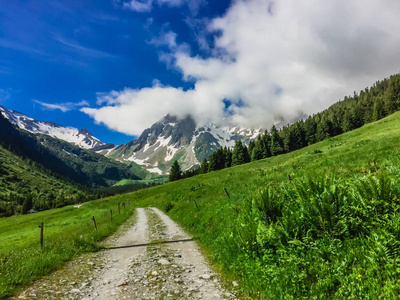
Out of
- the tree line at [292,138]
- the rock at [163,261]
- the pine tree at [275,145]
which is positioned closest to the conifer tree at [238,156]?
the tree line at [292,138]

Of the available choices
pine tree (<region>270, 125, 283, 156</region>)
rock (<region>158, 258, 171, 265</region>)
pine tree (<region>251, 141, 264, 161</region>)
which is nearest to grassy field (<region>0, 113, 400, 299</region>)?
rock (<region>158, 258, 171, 265</region>)

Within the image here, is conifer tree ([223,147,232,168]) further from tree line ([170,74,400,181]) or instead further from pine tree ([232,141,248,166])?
pine tree ([232,141,248,166])

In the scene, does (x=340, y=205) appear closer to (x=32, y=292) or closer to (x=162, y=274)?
(x=162, y=274)

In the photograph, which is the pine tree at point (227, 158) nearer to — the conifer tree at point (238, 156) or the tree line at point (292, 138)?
the tree line at point (292, 138)

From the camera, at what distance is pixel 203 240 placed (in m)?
13.5

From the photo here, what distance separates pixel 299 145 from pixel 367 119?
36.9 meters

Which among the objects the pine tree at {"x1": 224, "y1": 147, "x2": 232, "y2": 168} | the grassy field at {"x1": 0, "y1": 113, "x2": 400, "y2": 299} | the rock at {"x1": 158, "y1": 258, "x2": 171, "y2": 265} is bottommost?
the rock at {"x1": 158, "y1": 258, "x2": 171, "y2": 265}

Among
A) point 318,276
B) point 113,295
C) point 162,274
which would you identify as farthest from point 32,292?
point 318,276

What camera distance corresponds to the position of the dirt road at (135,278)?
273 inches

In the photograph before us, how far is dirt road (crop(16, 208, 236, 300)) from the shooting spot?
22.7 ft

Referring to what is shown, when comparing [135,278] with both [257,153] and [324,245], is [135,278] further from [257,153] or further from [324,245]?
[257,153]

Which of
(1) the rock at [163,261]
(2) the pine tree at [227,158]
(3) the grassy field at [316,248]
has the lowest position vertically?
(1) the rock at [163,261]

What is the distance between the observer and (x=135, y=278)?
8281 millimetres

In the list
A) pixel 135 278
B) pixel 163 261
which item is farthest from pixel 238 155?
pixel 135 278
